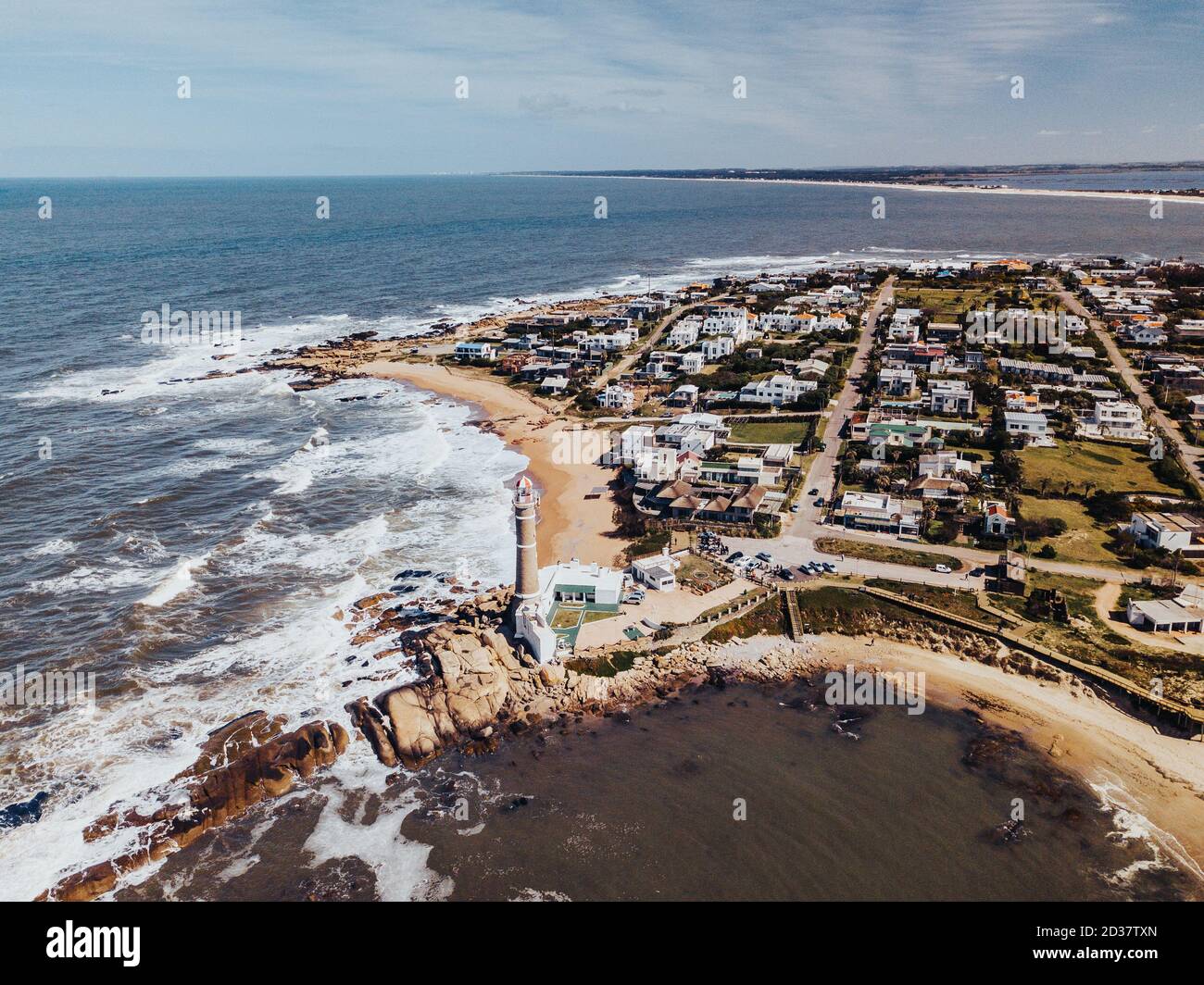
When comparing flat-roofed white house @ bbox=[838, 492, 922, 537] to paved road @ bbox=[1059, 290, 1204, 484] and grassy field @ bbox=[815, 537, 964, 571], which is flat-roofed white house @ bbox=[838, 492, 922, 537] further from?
paved road @ bbox=[1059, 290, 1204, 484]

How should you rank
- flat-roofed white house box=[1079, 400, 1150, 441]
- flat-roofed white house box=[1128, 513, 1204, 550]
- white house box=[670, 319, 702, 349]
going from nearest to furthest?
flat-roofed white house box=[1128, 513, 1204, 550], flat-roofed white house box=[1079, 400, 1150, 441], white house box=[670, 319, 702, 349]

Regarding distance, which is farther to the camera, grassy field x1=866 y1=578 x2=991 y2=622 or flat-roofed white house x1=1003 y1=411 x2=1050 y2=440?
flat-roofed white house x1=1003 y1=411 x2=1050 y2=440

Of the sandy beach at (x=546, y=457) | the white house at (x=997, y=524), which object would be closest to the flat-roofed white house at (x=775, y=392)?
the sandy beach at (x=546, y=457)

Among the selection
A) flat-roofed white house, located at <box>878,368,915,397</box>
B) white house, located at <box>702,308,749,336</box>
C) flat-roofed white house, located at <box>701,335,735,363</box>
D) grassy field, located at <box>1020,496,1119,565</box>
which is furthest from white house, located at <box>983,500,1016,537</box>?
white house, located at <box>702,308,749,336</box>

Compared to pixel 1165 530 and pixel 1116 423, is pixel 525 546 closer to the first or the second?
pixel 1165 530

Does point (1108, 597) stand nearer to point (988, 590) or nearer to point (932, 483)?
point (988, 590)

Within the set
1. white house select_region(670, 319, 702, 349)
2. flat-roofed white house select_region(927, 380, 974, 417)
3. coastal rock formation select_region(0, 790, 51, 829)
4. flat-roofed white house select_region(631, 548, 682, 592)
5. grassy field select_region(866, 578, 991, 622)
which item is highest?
white house select_region(670, 319, 702, 349)
